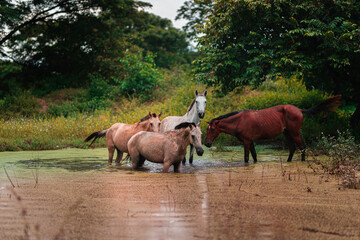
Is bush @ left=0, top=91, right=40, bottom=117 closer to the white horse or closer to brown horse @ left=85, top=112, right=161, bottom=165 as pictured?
the white horse

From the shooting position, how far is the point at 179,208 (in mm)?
4172

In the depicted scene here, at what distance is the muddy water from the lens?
10.8ft

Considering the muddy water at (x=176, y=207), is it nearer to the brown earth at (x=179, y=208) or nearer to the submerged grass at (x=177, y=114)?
the brown earth at (x=179, y=208)

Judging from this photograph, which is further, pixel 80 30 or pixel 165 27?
pixel 165 27

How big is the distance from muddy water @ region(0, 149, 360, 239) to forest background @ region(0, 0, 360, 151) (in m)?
6.01

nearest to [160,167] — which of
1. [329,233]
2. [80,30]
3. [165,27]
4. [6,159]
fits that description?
[6,159]

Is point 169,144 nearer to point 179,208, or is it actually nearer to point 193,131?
point 193,131

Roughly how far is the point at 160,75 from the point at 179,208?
891 inches

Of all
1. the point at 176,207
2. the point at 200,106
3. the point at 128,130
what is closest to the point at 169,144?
the point at 128,130

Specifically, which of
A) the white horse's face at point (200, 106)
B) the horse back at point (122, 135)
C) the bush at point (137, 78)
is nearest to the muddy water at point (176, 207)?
the horse back at point (122, 135)

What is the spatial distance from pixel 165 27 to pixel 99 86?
18.1m

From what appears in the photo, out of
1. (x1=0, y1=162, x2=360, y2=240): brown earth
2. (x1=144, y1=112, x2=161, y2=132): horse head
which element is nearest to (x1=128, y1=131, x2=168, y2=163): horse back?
(x1=144, y1=112, x2=161, y2=132): horse head

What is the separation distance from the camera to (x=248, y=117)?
31.9 ft

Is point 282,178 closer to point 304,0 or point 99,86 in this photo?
point 304,0
